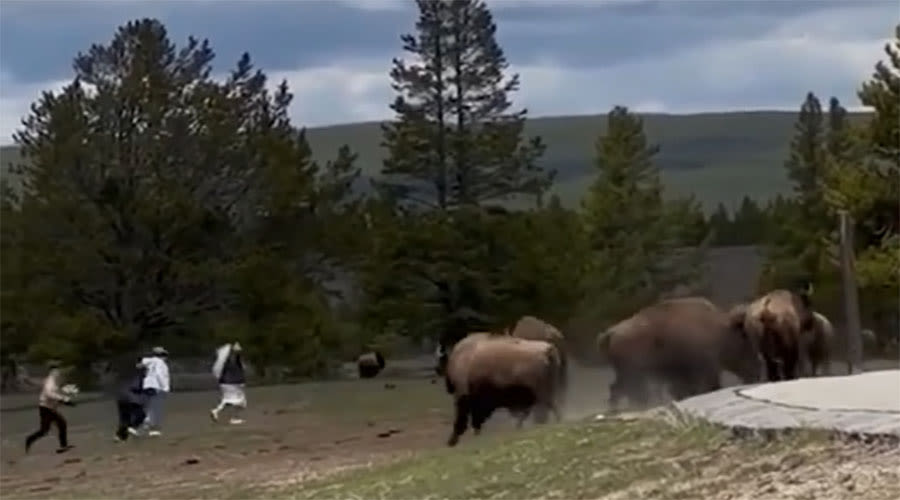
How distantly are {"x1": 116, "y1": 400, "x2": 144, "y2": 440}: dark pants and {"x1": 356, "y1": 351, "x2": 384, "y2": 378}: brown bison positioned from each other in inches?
1148

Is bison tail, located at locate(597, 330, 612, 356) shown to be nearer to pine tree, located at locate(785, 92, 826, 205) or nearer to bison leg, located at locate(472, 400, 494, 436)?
bison leg, located at locate(472, 400, 494, 436)

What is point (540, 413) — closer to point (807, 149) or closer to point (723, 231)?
point (807, 149)

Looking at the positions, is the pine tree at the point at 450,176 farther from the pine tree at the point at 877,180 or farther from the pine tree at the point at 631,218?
the pine tree at the point at 877,180

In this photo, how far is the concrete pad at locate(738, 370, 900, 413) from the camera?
42.3ft

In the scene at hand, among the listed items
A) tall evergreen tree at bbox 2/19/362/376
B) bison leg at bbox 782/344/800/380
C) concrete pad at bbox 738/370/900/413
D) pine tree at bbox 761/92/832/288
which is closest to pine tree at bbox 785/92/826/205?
pine tree at bbox 761/92/832/288

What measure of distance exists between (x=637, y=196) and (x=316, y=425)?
4315 cm

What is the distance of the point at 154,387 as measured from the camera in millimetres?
31266

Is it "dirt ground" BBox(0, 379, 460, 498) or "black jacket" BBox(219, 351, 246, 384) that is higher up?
"black jacket" BBox(219, 351, 246, 384)

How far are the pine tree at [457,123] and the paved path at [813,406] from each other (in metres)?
53.0

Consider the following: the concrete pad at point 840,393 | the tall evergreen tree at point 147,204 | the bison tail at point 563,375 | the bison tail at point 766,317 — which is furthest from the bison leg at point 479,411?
the tall evergreen tree at point 147,204

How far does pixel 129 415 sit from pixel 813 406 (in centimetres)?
2006

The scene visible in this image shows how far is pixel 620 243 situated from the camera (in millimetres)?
74688

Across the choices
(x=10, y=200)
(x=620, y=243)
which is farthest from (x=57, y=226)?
(x=620, y=243)

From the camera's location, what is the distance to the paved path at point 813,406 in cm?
1173
